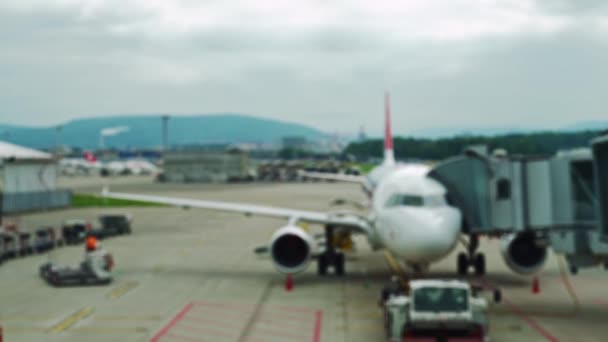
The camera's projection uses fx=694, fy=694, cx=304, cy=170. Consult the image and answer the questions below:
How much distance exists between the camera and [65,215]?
52000mm

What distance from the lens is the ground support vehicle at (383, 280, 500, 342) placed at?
14.5 m

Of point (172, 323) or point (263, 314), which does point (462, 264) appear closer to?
point (263, 314)

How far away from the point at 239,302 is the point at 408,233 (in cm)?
556

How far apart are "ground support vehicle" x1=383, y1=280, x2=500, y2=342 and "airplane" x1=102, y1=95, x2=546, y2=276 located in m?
3.22

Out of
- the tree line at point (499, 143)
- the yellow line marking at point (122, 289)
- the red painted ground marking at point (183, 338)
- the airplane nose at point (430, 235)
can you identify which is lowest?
the red painted ground marking at point (183, 338)

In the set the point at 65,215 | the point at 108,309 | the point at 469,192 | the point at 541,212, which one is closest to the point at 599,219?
the point at 541,212

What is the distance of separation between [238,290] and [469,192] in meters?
8.08

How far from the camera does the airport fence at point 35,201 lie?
52.1 m

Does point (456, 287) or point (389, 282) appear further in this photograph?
point (389, 282)

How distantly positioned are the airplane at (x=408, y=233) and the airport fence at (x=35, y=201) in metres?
31.3

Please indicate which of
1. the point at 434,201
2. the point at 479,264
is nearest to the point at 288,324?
the point at 434,201

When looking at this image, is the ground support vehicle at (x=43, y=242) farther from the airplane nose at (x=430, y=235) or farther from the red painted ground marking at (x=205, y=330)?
the airplane nose at (x=430, y=235)

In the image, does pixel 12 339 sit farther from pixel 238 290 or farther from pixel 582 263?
pixel 582 263

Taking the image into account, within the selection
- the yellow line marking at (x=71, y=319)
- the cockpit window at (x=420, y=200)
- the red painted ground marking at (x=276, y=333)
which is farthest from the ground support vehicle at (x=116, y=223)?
the red painted ground marking at (x=276, y=333)
